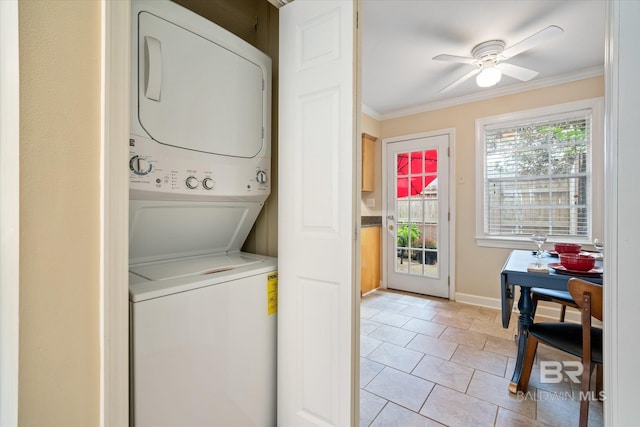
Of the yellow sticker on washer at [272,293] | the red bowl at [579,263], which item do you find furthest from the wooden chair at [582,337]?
the yellow sticker on washer at [272,293]

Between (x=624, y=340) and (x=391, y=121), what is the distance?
376 centimetres

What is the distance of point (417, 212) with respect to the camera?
3.88 meters

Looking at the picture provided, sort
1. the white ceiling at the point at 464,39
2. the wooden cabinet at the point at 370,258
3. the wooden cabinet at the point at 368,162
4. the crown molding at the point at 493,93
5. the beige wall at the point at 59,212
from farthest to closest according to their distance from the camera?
the wooden cabinet at the point at 368,162 < the wooden cabinet at the point at 370,258 < the crown molding at the point at 493,93 < the white ceiling at the point at 464,39 < the beige wall at the point at 59,212

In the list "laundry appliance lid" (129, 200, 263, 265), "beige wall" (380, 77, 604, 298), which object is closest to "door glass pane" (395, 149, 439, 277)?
"beige wall" (380, 77, 604, 298)

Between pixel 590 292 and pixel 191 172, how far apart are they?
186cm

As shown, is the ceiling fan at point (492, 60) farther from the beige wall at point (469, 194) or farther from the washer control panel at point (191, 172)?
the washer control panel at point (191, 172)

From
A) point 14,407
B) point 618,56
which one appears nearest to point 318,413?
point 14,407

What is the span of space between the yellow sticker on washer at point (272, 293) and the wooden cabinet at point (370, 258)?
8.03 ft

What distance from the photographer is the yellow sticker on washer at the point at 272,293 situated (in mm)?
1349

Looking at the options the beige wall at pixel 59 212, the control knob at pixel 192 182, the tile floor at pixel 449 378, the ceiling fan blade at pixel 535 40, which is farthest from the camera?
the ceiling fan blade at pixel 535 40

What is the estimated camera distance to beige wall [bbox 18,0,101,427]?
675mm

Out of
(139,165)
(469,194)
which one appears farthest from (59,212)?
(469,194)

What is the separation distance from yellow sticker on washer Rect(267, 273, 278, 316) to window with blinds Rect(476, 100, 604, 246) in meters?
2.94

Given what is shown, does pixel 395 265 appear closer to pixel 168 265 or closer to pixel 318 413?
pixel 318 413
